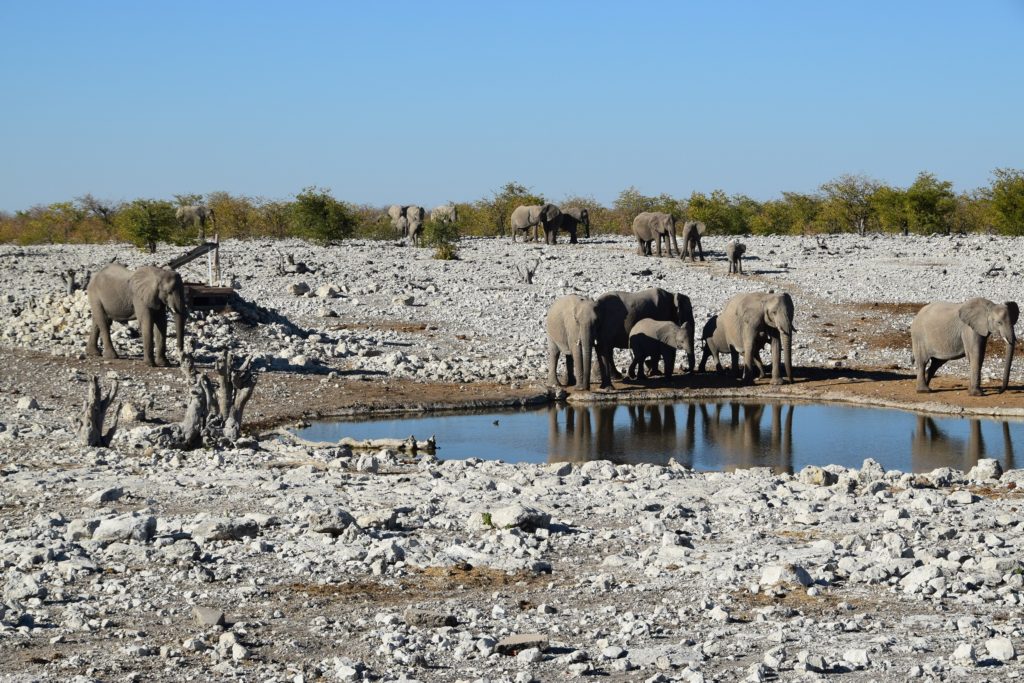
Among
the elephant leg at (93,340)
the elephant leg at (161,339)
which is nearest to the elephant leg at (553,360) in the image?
the elephant leg at (161,339)

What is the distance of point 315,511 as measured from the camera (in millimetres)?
12844

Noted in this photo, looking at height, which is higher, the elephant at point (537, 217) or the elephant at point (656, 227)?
the elephant at point (537, 217)

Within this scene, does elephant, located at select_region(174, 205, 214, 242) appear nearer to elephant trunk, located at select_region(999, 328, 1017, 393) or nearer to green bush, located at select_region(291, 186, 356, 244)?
green bush, located at select_region(291, 186, 356, 244)

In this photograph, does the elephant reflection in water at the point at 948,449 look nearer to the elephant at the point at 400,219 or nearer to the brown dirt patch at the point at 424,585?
the brown dirt patch at the point at 424,585

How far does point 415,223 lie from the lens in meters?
53.8

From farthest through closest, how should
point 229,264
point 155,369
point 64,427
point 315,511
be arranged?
1. point 229,264
2. point 155,369
3. point 64,427
4. point 315,511

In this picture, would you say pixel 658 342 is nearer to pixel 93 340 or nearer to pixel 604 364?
pixel 604 364

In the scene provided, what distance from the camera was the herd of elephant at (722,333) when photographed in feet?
79.2

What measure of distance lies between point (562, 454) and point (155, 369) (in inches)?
329

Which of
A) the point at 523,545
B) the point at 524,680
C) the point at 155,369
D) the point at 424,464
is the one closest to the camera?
the point at 524,680

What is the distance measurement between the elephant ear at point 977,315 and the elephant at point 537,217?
28.4 meters

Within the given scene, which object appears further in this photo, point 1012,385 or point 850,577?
point 1012,385

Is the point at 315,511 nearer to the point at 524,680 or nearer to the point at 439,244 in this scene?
the point at 524,680

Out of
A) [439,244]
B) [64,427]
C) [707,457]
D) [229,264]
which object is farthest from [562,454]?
[439,244]
